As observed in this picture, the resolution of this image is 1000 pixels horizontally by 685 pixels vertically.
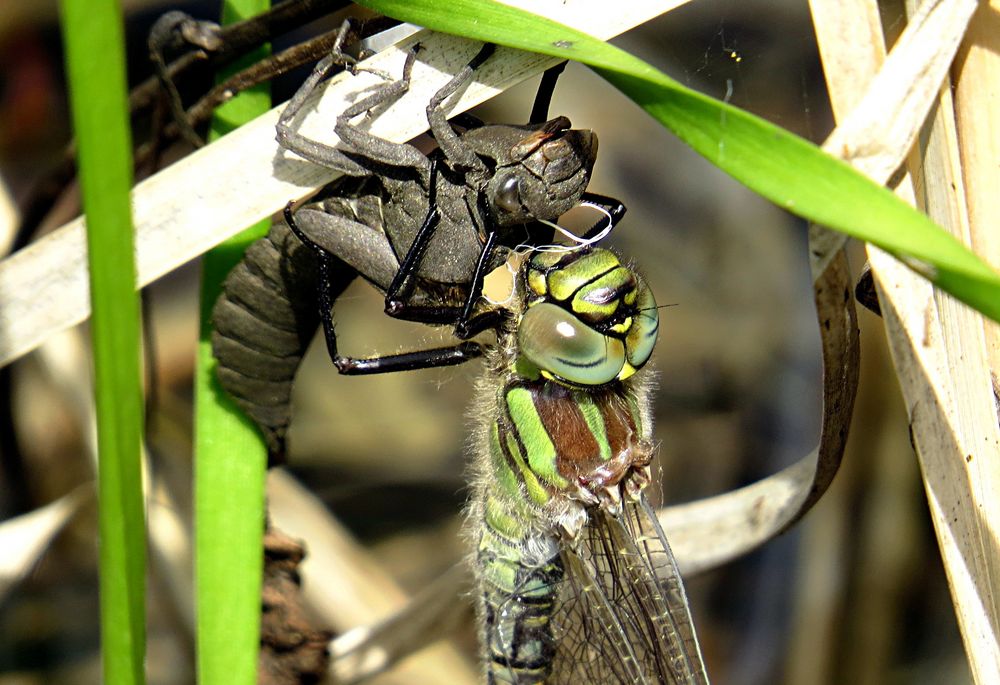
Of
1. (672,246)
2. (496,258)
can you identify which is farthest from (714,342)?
(496,258)

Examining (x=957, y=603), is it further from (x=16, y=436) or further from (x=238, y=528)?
(x=16, y=436)

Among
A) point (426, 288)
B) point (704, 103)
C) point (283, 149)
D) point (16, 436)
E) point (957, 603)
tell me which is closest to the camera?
point (704, 103)

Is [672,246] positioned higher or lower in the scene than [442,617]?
higher

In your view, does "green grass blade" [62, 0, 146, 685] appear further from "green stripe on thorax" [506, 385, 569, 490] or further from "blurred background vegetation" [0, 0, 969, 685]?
"blurred background vegetation" [0, 0, 969, 685]

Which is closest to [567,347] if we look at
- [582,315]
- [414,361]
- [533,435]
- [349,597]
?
[582,315]

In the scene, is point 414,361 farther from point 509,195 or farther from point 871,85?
point 871,85

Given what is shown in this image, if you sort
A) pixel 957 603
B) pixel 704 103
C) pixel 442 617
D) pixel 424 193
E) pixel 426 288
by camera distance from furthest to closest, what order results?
1. pixel 442 617
2. pixel 426 288
3. pixel 424 193
4. pixel 957 603
5. pixel 704 103

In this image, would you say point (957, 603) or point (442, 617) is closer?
point (957, 603)
